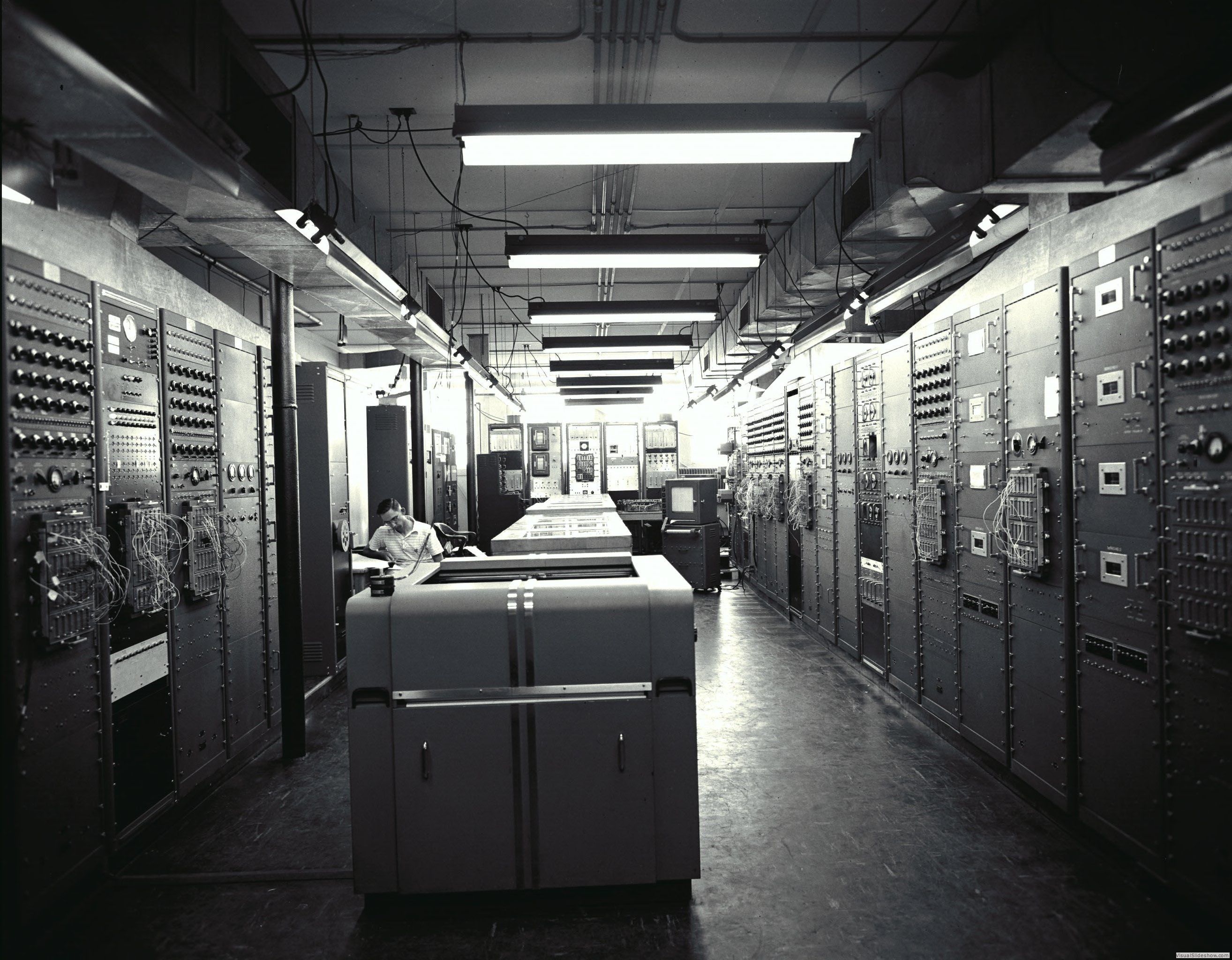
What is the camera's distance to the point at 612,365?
29.2 ft

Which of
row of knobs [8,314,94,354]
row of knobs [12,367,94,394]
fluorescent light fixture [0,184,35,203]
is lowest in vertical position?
row of knobs [12,367,94,394]

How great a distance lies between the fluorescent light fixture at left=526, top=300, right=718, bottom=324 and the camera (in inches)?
231

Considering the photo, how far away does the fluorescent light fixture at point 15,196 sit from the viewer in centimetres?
146

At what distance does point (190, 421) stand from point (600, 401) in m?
13.1

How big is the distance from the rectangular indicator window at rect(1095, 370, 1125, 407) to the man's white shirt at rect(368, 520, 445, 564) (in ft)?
15.3

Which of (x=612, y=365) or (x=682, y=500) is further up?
(x=612, y=365)

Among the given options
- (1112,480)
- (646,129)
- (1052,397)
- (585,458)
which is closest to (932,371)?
(1052,397)

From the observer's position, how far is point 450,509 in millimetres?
11039

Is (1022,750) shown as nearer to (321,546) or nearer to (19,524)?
(19,524)

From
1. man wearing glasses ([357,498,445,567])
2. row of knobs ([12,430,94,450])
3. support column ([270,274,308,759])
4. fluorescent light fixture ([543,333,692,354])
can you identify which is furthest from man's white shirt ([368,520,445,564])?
row of knobs ([12,430,94,450])

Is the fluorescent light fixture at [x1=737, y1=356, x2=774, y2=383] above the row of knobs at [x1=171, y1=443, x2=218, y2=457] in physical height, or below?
above

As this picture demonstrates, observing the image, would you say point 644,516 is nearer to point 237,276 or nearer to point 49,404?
point 237,276

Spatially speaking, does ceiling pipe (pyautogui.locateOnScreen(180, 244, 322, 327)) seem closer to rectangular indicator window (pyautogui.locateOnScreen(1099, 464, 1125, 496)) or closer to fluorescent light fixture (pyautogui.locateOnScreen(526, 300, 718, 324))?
fluorescent light fixture (pyautogui.locateOnScreen(526, 300, 718, 324))

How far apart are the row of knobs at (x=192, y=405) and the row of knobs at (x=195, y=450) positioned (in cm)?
17
